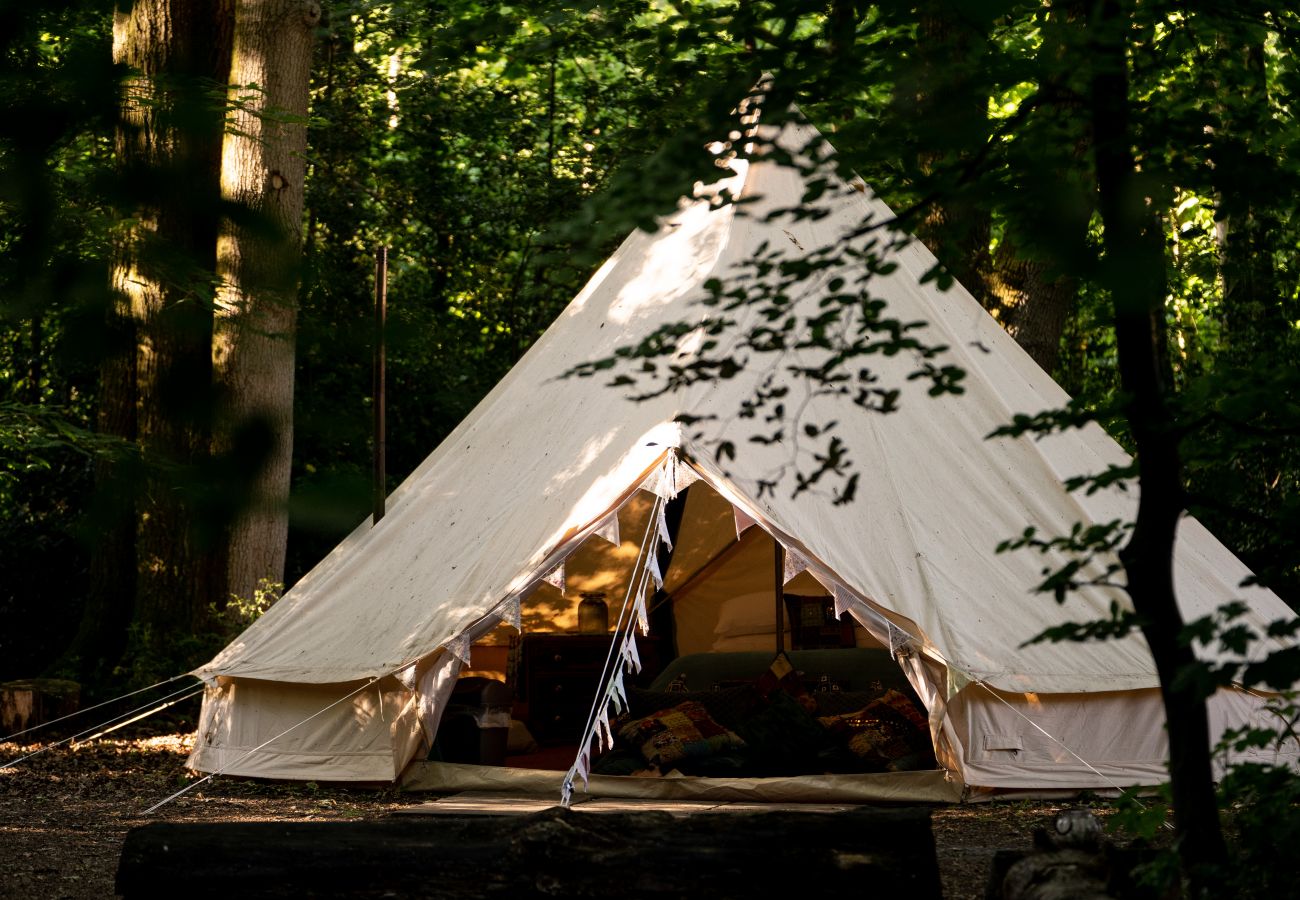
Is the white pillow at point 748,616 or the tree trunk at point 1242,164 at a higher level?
the tree trunk at point 1242,164

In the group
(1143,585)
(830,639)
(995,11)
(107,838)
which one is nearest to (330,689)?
(107,838)

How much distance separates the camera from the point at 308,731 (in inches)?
230

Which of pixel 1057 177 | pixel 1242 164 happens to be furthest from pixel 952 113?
pixel 1242 164

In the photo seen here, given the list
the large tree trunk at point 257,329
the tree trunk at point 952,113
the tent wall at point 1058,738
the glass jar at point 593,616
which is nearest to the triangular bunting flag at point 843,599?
the tent wall at point 1058,738

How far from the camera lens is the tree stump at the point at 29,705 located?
303 inches

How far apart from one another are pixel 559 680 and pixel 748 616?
119cm

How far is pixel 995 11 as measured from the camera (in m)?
1.65

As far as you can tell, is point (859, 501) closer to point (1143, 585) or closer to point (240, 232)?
point (1143, 585)

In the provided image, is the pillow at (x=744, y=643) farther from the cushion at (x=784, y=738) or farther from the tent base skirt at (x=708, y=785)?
the tent base skirt at (x=708, y=785)

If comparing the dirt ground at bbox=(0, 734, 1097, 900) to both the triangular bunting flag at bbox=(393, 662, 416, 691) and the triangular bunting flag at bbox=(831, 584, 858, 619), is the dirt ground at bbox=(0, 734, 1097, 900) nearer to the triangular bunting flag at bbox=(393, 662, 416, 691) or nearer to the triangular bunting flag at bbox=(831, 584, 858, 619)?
the triangular bunting flag at bbox=(393, 662, 416, 691)

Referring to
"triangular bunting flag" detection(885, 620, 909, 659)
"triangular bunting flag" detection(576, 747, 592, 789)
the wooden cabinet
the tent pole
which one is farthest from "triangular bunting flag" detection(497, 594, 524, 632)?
the wooden cabinet

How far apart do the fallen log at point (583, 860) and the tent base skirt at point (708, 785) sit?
8.35 feet

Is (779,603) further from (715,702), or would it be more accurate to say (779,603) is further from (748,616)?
(715,702)

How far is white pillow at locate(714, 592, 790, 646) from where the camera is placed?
8.30m
